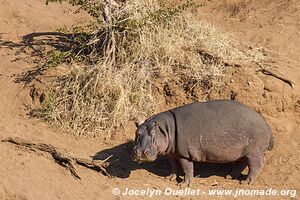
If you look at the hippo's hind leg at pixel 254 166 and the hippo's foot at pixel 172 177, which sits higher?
the hippo's hind leg at pixel 254 166

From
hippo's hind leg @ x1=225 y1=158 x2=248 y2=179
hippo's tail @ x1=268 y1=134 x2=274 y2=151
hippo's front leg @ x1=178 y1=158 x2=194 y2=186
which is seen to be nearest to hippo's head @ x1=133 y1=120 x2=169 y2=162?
hippo's front leg @ x1=178 y1=158 x2=194 y2=186

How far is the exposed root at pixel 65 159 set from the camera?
7777mm

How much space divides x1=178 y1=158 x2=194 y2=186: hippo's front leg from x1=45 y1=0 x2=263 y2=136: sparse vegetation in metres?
1.56

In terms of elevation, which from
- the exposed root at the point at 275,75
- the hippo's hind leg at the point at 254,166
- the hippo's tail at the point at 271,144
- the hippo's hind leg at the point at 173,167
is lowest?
the hippo's hind leg at the point at 173,167

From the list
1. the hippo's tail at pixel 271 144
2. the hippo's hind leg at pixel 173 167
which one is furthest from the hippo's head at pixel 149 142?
the hippo's tail at pixel 271 144

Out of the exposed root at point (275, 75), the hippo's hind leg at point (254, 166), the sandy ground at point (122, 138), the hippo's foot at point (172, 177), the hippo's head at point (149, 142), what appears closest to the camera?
the sandy ground at point (122, 138)

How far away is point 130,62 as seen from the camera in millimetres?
9625

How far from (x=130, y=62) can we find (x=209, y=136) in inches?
101

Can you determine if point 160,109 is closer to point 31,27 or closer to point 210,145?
point 210,145

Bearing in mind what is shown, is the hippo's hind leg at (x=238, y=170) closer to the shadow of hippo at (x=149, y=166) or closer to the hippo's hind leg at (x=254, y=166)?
the shadow of hippo at (x=149, y=166)

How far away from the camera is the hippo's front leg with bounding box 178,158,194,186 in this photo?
25.4 feet

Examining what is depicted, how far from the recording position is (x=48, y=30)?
12250 millimetres

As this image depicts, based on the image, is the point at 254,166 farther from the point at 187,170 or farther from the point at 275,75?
the point at 275,75

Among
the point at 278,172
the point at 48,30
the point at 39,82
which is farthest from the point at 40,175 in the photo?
the point at 48,30
